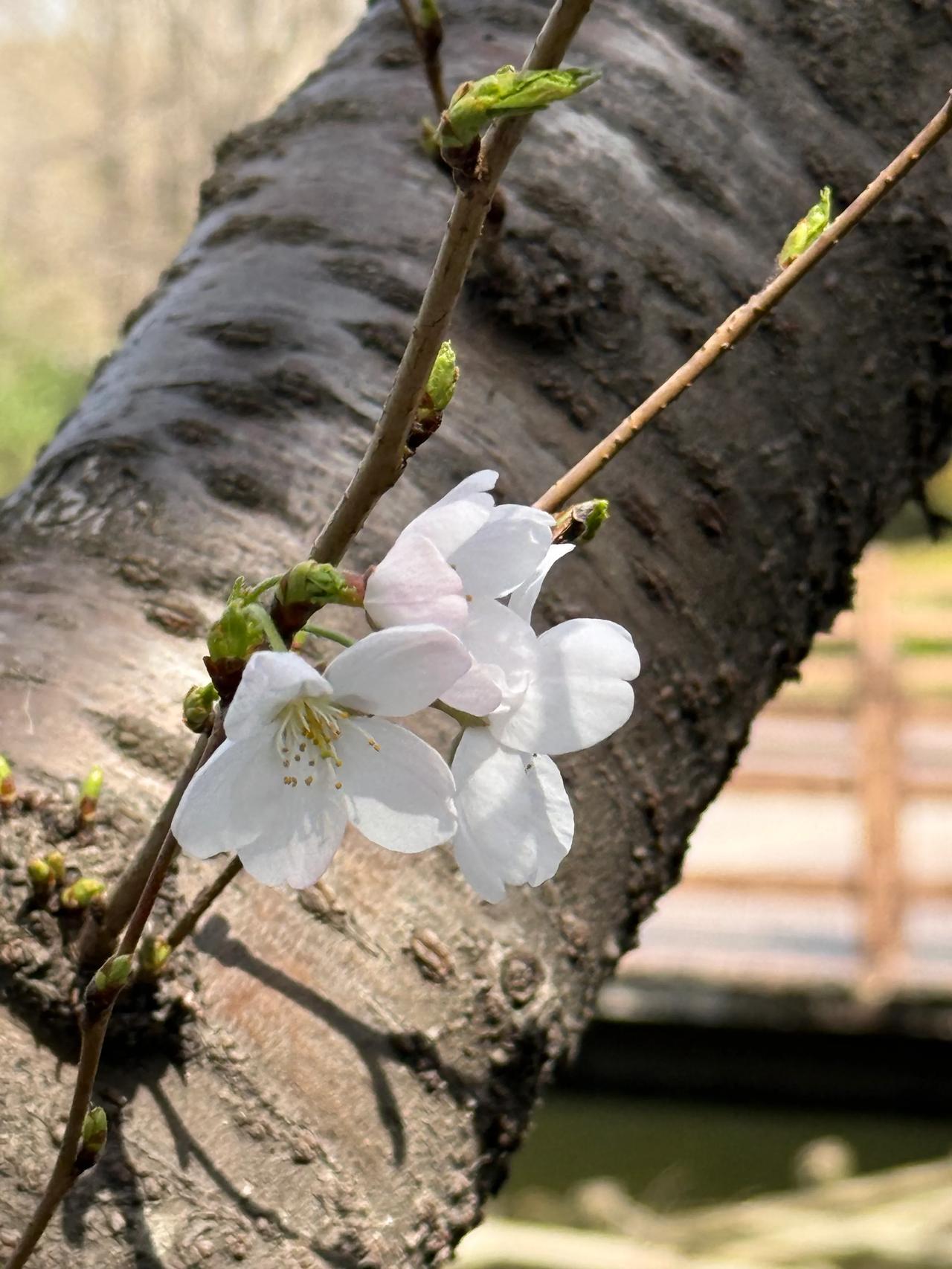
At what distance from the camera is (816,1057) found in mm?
4887

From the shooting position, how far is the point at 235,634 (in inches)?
17.2

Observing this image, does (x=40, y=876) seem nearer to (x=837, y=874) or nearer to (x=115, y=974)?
(x=115, y=974)

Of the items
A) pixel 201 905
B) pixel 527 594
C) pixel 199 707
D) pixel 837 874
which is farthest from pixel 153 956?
pixel 837 874

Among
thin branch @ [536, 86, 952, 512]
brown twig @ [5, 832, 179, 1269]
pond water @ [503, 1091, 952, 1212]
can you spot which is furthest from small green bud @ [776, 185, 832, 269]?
pond water @ [503, 1091, 952, 1212]

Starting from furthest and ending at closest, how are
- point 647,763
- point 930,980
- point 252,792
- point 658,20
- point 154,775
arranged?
point 930,980, point 658,20, point 647,763, point 154,775, point 252,792

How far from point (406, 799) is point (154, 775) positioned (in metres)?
0.23

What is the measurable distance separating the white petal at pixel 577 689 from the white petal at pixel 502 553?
0.04m

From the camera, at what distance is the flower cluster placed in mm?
432

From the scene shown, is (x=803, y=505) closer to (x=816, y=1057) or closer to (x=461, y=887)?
(x=461, y=887)

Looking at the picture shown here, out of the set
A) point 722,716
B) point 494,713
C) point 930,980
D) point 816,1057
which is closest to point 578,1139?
point 816,1057

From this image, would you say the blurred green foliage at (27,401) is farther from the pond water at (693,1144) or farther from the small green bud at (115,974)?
the small green bud at (115,974)

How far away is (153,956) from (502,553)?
0.26 metres

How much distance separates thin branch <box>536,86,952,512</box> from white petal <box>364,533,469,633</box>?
12 centimetres

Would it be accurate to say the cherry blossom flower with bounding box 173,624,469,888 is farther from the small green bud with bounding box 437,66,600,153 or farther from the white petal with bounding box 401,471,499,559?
the small green bud with bounding box 437,66,600,153
